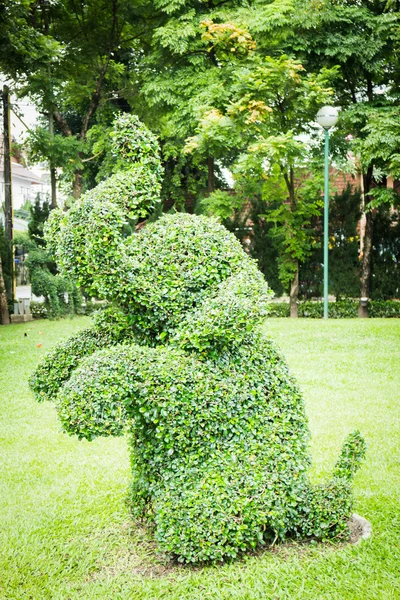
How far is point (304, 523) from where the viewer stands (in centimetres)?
379

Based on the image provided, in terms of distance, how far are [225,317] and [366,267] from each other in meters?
12.4

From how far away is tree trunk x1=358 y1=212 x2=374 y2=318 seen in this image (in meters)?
15.1

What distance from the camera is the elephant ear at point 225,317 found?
3.44m

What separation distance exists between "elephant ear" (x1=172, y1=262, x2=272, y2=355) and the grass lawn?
4.19 ft

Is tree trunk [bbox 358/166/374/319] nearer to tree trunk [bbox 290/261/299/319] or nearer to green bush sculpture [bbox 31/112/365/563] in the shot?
tree trunk [bbox 290/261/299/319]

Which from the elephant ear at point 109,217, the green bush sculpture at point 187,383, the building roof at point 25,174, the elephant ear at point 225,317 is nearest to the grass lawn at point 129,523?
the green bush sculpture at point 187,383

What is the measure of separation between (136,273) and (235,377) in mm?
811

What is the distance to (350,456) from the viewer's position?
3977mm

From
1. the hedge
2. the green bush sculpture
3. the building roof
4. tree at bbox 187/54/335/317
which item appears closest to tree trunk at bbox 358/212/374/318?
the hedge

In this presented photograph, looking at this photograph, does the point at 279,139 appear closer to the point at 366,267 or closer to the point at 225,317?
the point at 366,267

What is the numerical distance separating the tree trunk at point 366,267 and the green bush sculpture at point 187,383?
1173 cm

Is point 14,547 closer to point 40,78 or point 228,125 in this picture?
point 228,125

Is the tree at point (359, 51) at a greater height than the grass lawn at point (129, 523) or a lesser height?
greater

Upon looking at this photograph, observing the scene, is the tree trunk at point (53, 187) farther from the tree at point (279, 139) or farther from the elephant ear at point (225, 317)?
the elephant ear at point (225, 317)
